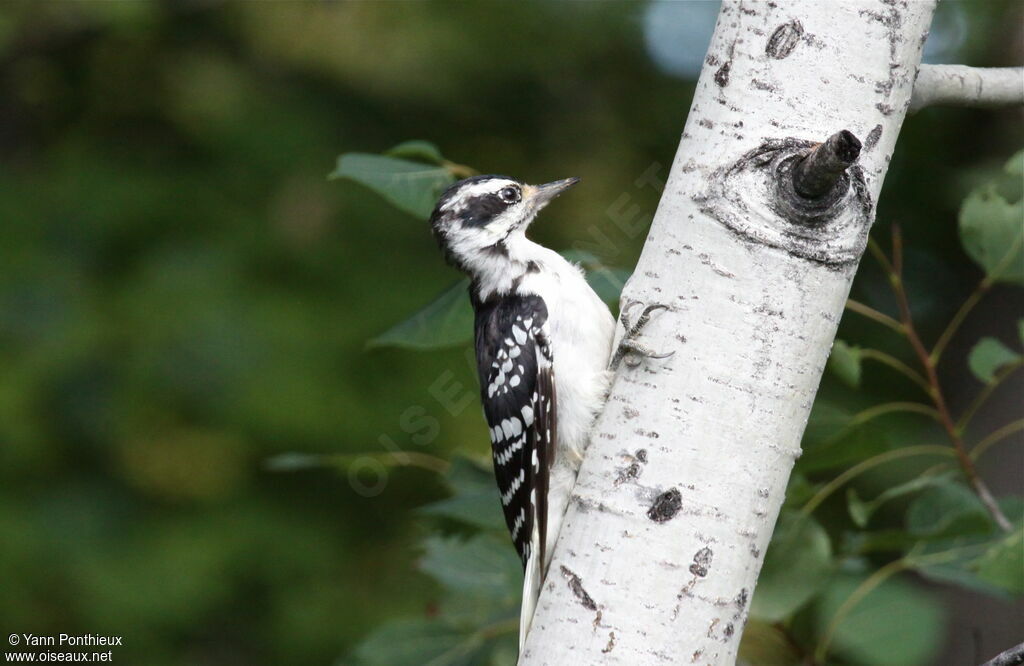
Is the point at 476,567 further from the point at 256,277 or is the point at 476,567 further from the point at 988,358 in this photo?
the point at 256,277

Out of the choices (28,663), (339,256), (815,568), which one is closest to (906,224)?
(339,256)

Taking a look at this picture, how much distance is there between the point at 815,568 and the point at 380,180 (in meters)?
1.42

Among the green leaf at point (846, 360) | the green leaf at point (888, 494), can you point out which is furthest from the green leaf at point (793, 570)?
the green leaf at point (846, 360)

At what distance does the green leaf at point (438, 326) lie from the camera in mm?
2496

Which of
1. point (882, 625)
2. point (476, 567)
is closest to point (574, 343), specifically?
point (476, 567)

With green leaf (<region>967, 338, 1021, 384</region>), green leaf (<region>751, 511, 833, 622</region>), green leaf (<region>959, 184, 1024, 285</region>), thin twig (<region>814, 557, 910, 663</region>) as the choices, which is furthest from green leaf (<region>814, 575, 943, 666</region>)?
green leaf (<region>959, 184, 1024, 285</region>)

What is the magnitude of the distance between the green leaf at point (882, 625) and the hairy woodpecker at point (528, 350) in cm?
77

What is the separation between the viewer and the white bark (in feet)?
6.72

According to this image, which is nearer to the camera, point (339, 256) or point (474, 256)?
point (474, 256)

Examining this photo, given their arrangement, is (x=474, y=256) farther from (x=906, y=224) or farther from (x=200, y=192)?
(x=906, y=224)

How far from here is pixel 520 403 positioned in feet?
10.2

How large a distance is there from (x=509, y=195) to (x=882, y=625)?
1.75 metres

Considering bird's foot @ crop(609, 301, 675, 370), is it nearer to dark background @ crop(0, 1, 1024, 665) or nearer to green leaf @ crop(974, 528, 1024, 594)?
green leaf @ crop(974, 528, 1024, 594)

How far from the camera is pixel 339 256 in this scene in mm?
5516
